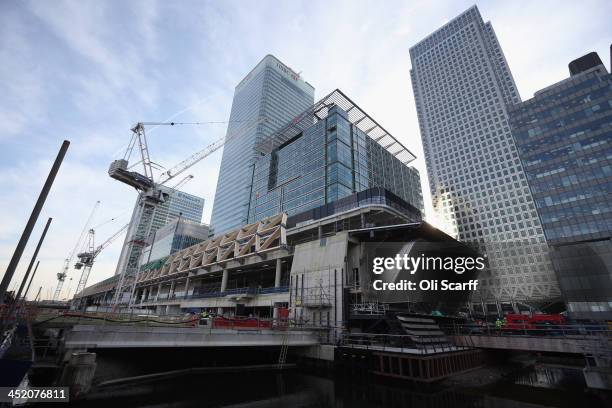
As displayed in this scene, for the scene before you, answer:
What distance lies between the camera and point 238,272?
63.1 m

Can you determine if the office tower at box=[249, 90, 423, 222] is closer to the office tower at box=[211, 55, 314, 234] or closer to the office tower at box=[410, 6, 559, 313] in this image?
the office tower at box=[211, 55, 314, 234]

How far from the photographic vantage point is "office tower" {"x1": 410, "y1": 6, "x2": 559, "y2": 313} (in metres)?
103

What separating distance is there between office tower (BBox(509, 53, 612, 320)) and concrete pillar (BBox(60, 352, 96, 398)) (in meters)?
80.1

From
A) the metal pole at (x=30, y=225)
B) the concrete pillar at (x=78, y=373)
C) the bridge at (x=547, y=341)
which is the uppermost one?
the metal pole at (x=30, y=225)

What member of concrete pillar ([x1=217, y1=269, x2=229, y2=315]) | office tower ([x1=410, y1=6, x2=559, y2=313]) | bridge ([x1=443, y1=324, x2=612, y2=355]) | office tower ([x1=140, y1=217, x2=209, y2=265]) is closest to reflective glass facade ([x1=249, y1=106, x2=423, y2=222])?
office tower ([x1=410, y1=6, x2=559, y2=313])

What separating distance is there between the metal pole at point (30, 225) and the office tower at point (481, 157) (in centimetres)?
11305

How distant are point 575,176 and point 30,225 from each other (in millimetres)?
100267

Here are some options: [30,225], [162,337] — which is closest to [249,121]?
[162,337]

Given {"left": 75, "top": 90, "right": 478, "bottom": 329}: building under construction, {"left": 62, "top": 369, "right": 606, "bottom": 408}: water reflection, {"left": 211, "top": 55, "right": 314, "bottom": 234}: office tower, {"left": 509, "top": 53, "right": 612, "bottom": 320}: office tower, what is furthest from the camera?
{"left": 211, "top": 55, "right": 314, "bottom": 234}: office tower

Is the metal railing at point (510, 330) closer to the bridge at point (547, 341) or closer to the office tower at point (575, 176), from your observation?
the bridge at point (547, 341)

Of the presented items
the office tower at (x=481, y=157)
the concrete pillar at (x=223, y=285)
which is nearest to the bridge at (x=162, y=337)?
the concrete pillar at (x=223, y=285)

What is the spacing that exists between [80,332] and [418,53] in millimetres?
198850

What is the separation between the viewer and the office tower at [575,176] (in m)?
59.5

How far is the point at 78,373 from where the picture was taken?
15.2 meters
